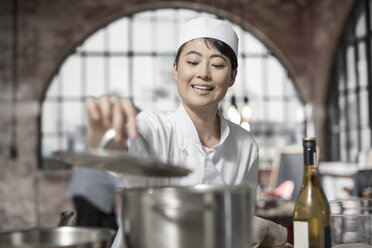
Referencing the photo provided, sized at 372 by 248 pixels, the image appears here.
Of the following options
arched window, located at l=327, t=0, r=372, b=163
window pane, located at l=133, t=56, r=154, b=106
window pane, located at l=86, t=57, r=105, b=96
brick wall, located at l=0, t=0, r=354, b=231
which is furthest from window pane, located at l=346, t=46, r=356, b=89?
window pane, located at l=86, t=57, r=105, b=96

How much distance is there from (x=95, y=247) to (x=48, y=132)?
777 cm

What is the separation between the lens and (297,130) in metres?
8.85

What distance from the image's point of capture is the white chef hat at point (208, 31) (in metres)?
1.43

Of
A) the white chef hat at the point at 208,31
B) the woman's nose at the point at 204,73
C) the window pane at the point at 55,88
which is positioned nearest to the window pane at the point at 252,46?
the window pane at the point at 55,88

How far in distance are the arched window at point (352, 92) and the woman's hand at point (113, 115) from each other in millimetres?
6491

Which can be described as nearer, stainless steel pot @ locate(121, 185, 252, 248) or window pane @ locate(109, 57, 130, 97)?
stainless steel pot @ locate(121, 185, 252, 248)

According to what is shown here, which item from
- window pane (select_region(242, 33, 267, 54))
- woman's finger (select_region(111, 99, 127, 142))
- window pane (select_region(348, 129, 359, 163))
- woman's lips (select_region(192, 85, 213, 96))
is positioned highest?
window pane (select_region(242, 33, 267, 54))

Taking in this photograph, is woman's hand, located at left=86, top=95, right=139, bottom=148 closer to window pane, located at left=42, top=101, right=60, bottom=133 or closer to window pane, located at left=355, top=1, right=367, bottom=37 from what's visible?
window pane, located at left=355, top=1, right=367, bottom=37

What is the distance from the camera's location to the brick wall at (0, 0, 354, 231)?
775cm

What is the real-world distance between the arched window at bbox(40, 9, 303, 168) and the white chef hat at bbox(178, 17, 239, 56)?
6.87 metres

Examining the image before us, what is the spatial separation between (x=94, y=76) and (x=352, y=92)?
14.7ft

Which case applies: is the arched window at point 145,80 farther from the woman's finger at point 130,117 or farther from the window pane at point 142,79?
the woman's finger at point 130,117

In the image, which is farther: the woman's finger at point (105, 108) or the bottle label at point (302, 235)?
the bottle label at point (302, 235)

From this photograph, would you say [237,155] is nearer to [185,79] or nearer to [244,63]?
[185,79]
